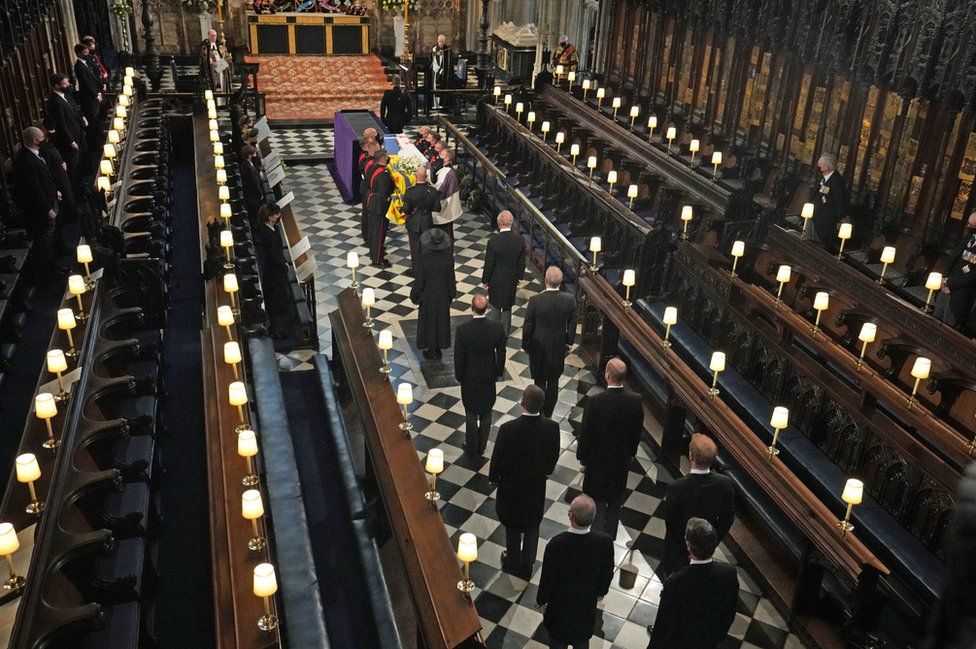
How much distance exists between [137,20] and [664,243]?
2106 centimetres

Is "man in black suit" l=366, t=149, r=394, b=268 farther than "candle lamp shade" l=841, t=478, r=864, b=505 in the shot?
Yes

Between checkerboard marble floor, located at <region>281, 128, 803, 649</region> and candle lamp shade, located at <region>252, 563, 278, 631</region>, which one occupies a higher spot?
candle lamp shade, located at <region>252, 563, 278, 631</region>

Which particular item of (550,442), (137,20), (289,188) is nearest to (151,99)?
(289,188)

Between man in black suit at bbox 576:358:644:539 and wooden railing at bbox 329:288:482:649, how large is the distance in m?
1.39

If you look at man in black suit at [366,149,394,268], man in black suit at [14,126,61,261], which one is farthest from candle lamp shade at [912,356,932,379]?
man in black suit at [14,126,61,261]

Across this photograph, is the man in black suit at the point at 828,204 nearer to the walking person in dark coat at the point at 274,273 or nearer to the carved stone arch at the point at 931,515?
the carved stone arch at the point at 931,515

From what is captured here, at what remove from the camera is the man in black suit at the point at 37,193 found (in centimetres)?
949

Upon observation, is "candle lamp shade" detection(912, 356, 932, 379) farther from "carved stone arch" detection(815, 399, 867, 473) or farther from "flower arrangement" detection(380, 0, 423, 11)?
"flower arrangement" detection(380, 0, 423, 11)

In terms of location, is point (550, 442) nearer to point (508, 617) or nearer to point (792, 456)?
point (508, 617)

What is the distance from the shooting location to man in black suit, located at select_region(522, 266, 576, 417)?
787 centimetres

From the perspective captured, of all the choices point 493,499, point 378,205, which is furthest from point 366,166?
point 493,499

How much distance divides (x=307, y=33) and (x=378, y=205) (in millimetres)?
15636

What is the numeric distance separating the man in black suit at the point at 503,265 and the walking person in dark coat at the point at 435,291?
0.48 meters

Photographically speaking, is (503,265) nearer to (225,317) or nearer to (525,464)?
(225,317)
